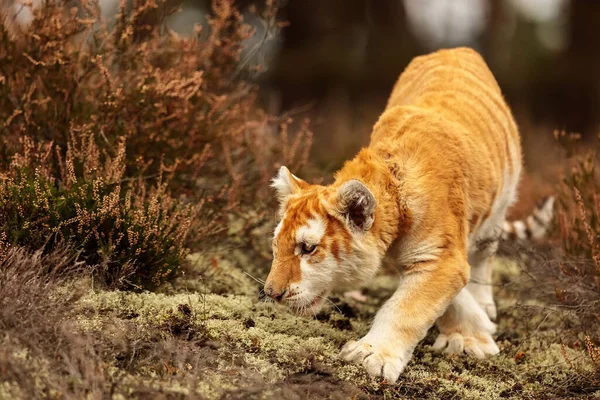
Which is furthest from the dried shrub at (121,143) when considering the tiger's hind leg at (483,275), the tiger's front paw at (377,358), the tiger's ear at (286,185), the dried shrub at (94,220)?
the tiger's hind leg at (483,275)

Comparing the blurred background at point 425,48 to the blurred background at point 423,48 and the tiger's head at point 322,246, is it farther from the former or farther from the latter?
the tiger's head at point 322,246

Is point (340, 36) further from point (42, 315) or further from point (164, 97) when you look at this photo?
point (42, 315)

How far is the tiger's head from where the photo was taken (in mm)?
3951

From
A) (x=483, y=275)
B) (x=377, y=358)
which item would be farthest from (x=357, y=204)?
(x=483, y=275)

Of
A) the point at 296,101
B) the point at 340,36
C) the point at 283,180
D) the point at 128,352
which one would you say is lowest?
the point at 296,101

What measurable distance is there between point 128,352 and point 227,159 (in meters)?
2.44

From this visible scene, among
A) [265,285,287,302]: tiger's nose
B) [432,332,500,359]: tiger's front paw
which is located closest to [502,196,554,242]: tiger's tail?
[432,332,500,359]: tiger's front paw

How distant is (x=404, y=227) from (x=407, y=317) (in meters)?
0.54

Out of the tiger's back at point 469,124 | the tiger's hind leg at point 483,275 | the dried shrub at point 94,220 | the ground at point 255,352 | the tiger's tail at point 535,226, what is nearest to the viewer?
the ground at point 255,352

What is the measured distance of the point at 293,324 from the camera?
181 inches

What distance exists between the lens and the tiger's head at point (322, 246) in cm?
395

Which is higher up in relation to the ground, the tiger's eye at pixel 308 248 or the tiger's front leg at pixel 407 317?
the tiger's eye at pixel 308 248

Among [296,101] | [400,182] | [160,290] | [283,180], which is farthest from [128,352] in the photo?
[296,101]

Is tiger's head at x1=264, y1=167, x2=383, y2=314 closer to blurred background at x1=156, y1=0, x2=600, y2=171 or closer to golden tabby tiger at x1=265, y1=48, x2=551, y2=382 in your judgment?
golden tabby tiger at x1=265, y1=48, x2=551, y2=382
